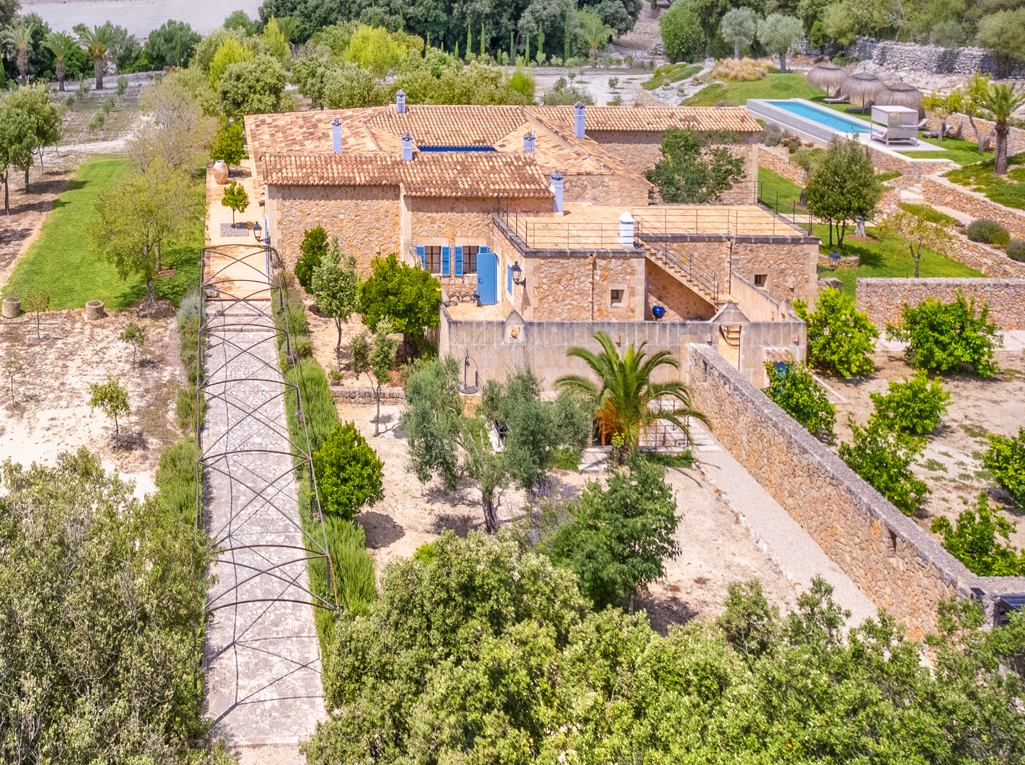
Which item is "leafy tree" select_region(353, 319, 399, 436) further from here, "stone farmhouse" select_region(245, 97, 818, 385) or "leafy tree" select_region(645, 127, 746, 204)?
"leafy tree" select_region(645, 127, 746, 204)

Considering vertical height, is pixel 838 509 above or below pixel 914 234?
below

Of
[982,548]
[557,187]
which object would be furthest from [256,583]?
[557,187]

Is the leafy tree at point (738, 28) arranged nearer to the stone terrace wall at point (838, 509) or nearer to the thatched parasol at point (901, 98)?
the thatched parasol at point (901, 98)

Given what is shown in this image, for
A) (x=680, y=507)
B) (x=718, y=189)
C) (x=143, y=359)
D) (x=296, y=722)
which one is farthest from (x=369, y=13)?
(x=296, y=722)

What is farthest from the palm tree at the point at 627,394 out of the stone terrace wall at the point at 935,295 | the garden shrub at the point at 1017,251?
the garden shrub at the point at 1017,251

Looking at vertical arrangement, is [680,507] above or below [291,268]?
below

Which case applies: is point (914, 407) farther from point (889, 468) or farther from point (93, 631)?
point (93, 631)

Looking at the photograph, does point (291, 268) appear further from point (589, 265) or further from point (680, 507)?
point (680, 507)
